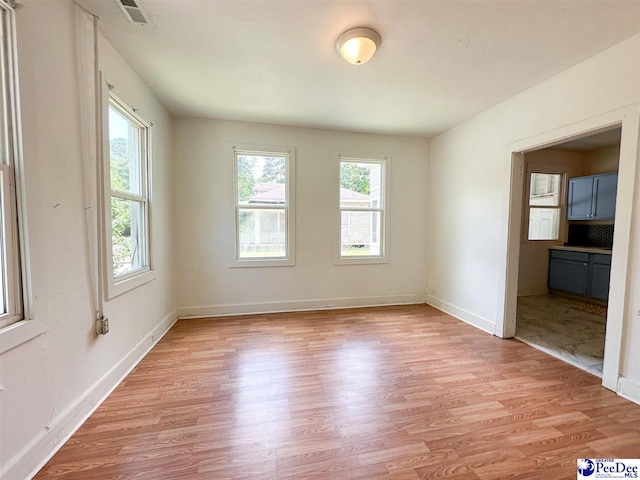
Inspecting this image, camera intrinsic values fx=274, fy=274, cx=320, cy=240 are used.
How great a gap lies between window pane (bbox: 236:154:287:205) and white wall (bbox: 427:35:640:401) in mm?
2322

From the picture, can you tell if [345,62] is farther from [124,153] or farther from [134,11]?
[124,153]

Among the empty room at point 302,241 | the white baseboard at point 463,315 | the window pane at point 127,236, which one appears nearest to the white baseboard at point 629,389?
the empty room at point 302,241

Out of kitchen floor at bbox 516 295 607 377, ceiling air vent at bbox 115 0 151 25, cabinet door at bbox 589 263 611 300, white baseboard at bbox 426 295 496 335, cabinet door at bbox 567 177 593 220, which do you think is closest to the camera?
ceiling air vent at bbox 115 0 151 25

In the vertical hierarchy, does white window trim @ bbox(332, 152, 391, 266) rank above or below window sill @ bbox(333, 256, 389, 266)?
above

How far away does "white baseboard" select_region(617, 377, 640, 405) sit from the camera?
191 centimetres

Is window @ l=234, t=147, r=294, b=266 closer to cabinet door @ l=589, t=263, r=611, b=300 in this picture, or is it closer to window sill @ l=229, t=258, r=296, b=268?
window sill @ l=229, t=258, r=296, b=268

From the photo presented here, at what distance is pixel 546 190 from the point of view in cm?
488

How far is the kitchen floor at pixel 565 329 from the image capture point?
8.50 feet

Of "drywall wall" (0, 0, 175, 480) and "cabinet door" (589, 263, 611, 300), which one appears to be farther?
"cabinet door" (589, 263, 611, 300)

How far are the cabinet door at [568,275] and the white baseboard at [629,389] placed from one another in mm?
3003

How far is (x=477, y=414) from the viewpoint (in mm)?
1785

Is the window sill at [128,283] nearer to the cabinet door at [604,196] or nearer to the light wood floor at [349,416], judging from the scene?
the light wood floor at [349,416]

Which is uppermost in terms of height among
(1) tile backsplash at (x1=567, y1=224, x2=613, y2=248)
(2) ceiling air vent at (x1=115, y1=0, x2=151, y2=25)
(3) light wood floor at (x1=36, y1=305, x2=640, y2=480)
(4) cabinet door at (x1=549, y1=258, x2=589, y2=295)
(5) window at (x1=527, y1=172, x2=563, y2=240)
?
(2) ceiling air vent at (x1=115, y1=0, x2=151, y2=25)

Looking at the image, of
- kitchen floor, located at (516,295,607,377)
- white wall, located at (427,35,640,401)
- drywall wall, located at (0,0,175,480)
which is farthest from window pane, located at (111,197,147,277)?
kitchen floor, located at (516,295,607,377)
